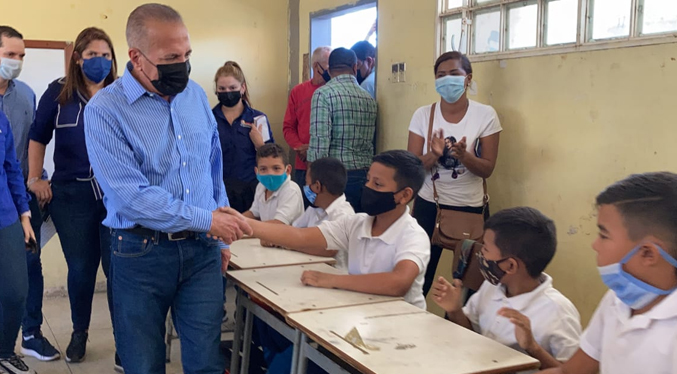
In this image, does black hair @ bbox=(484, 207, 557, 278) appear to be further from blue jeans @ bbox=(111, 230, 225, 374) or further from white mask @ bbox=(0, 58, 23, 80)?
white mask @ bbox=(0, 58, 23, 80)

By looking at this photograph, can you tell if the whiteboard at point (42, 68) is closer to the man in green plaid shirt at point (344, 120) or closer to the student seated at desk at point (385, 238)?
the man in green plaid shirt at point (344, 120)

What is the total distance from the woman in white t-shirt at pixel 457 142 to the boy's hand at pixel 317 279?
1149 mm

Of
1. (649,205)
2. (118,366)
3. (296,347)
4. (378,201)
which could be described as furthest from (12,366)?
(649,205)

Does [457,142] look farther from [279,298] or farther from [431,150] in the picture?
[279,298]

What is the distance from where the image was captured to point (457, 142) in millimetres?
3312

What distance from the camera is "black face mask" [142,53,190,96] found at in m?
2.09

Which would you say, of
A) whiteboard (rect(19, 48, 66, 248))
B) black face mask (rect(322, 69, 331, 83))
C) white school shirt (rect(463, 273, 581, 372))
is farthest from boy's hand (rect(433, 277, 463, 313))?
whiteboard (rect(19, 48, 66, 248))

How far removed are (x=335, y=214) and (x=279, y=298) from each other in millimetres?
931

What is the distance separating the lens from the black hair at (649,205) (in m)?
1.47

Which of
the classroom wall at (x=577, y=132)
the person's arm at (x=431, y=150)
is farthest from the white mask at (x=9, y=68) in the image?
the classroom wall at (x=577, y=132)

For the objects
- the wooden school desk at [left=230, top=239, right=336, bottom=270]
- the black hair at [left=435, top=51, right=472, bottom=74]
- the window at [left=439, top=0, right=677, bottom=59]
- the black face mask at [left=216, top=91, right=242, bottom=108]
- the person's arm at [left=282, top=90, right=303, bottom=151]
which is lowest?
the wooden school desk at [left=230, top=239, right=336, bottom=270]

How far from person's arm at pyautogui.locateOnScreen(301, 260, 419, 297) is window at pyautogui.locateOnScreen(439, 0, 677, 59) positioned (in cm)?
154

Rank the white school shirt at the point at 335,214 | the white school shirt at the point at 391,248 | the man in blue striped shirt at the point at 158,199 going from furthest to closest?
the white school shirt at the point at 335,214
the white school shirt at the point at 391,248
the man in blue striped shirt at the point at 158,199

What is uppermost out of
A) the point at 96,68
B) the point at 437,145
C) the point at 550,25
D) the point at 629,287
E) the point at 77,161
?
the point at 550,25
